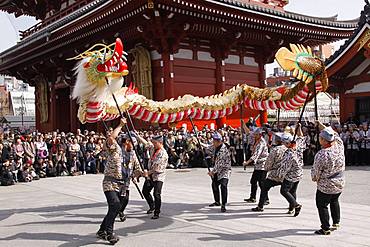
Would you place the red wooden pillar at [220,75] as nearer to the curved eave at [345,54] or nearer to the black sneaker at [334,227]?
the curved eave at [345,54]

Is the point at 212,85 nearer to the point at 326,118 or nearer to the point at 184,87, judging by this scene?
the point at 184,87

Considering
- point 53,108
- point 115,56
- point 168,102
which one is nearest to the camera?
point 115,56

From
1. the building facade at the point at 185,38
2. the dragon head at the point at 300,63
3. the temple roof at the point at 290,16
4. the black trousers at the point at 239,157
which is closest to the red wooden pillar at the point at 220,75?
the building facade at the point at 185,38

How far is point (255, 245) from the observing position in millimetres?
6184

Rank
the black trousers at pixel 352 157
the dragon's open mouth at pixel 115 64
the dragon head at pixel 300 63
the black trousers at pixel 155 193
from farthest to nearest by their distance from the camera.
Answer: the black trousers at pixel 352 157 < the black trousers at pixel 155 193 < the dragon head at pixel 300 63 < the dragon's open mouth at pixel 115 64

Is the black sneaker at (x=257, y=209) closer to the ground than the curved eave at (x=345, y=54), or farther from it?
closer to the ground

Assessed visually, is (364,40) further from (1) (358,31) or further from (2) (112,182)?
(2) (112,182)

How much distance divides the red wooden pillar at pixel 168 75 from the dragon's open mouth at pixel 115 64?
9.78 m

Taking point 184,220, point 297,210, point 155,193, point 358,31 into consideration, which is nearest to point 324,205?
point 297,210

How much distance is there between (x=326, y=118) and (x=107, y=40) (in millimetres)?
19787

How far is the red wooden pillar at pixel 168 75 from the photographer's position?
17234 millimetres

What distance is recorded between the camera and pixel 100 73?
7184 millimetres

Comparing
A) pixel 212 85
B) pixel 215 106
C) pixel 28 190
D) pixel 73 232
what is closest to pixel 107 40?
pixel 212 85

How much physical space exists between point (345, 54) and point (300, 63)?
32.1ft
